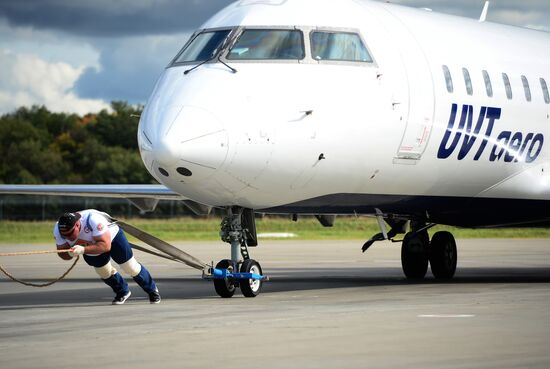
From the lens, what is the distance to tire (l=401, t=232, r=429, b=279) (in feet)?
78.0

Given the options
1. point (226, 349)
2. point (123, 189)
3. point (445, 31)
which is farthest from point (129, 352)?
point (123, 189)

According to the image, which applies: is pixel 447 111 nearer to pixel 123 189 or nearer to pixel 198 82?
pixel 198 82

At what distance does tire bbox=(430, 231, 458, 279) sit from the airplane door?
176 inches

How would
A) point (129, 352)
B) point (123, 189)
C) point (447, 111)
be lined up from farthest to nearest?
point (123, 189) → point (447, 111) → point (129, 352)

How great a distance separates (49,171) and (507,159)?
92645 mm

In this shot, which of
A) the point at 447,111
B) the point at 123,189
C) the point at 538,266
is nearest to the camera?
the point at 447,111

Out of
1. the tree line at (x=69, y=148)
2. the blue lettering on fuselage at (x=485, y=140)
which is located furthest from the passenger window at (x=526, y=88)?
the tree line at (x=69, y=148)

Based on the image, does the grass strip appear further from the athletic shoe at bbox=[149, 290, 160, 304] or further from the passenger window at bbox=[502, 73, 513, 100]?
the athletic shoe at bbox=[149, 290, 160, 304]

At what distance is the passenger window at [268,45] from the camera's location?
1789 cm

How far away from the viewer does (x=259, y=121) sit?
55.7ft

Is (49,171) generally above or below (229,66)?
below

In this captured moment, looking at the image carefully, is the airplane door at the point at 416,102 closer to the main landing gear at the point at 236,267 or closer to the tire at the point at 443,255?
the main landing gear at the point at 236,267

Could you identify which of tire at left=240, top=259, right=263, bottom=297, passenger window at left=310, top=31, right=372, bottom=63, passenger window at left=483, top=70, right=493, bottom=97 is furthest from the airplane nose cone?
passenger window at left=483, top=70, right=493, bottom=97

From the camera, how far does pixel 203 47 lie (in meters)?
18.2
